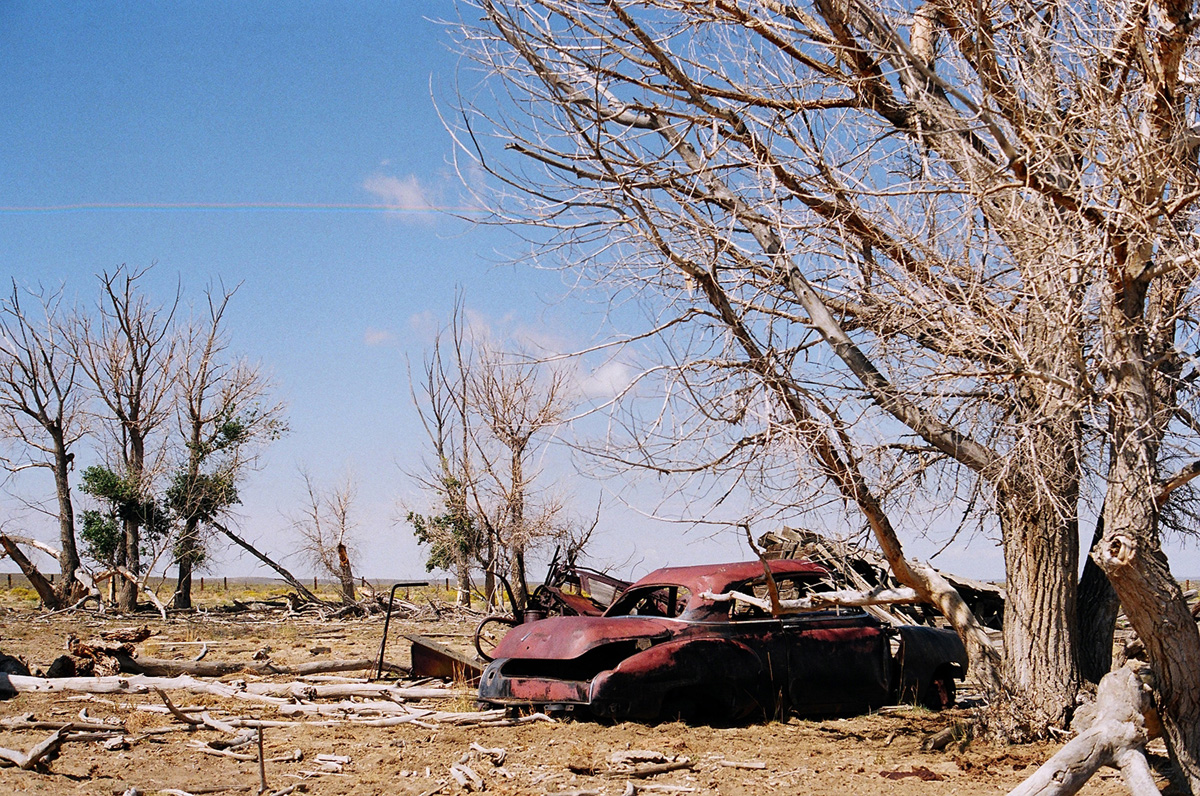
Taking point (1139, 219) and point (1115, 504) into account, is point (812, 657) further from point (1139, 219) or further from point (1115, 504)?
point (1139, 219)

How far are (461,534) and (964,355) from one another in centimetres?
2366

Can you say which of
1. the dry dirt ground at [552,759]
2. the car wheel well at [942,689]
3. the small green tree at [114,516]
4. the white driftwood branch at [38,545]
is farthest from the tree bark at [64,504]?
the car wheel well at [942,689]

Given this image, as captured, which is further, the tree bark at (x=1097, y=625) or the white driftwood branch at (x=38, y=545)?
the white driftwood branch at (x=38, y=545)

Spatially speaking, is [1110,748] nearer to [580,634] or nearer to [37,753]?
[580,634]

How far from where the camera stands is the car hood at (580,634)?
8.73 metres

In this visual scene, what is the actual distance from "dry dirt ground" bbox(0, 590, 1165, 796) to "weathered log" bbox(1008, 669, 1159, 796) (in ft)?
2.04

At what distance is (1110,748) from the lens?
611cm

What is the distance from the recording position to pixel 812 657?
9188mm

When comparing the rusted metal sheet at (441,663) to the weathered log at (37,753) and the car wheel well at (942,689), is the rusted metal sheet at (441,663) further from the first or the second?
the car wheel well at (942,689)

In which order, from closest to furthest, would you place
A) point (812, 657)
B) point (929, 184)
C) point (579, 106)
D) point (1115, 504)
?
point (1115, 504)
point (929, 184)
point (579, 106)
point (812, 657)

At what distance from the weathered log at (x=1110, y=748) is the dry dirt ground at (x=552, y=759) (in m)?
0.62

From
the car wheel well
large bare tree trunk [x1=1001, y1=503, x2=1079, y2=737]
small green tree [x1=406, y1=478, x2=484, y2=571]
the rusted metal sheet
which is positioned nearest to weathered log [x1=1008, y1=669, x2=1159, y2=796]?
large bare tree trunk [x1=1001, y1=503, x2=1079, y2=737]

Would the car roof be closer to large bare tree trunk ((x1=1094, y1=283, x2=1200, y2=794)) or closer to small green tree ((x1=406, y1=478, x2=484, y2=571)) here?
large bare tree trunk ((x1=1094, y1=283, x2=1200, y2=794))

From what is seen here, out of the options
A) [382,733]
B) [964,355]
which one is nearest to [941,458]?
[964,355]
